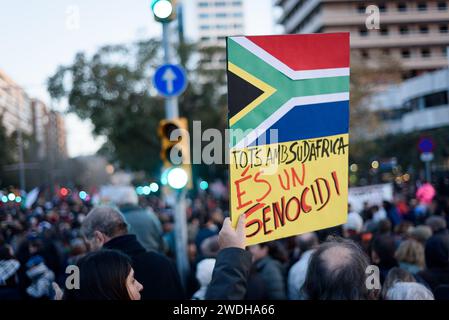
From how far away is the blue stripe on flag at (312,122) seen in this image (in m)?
2.85

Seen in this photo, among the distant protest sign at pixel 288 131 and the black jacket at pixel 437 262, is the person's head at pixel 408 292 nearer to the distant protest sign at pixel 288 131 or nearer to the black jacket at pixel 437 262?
the distant protest sign at pixel 288 131

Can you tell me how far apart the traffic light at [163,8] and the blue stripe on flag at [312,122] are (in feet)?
15.0

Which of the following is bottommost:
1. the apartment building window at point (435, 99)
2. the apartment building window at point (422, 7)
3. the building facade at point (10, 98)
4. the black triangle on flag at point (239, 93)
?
the black triangle on flag at point (239, 93)

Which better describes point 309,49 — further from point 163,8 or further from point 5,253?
point 163,8

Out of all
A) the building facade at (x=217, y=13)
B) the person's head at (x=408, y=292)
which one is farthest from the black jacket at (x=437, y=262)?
the building facade at (x=217, y=13)

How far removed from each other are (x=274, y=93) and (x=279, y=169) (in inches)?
13.6

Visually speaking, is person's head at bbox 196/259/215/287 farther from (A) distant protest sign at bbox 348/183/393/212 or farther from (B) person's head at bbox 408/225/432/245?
(A) distant protest sign at bbox 348/183/393/212

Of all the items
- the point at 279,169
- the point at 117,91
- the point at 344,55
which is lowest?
the point at 279,169

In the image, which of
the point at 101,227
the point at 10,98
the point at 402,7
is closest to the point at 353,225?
the point at 101,227

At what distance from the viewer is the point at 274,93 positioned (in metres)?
2.83
